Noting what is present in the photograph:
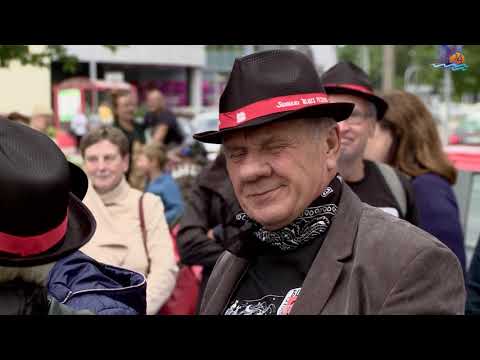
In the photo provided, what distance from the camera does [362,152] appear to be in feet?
11.6

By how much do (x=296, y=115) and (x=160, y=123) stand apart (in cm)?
745

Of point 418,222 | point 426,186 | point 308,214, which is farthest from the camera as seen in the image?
point 426,186

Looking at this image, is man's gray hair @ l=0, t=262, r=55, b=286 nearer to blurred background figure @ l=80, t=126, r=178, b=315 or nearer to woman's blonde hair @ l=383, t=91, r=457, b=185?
blurred background figure @ l=80, t=126, r=178, b=315

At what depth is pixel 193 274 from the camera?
4566mm

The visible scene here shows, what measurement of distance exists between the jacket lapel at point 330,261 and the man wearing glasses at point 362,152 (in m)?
→ 1.38

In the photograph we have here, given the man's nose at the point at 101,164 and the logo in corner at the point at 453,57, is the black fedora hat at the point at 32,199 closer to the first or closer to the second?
the logo in corner at the point at 453,57

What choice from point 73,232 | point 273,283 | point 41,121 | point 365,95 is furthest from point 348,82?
point 41,121

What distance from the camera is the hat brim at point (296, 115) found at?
1975 millimetres

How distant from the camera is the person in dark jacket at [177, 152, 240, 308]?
4.07 metres

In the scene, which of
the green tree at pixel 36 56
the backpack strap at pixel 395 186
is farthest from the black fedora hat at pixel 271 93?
the green tree at pixel 36 56
